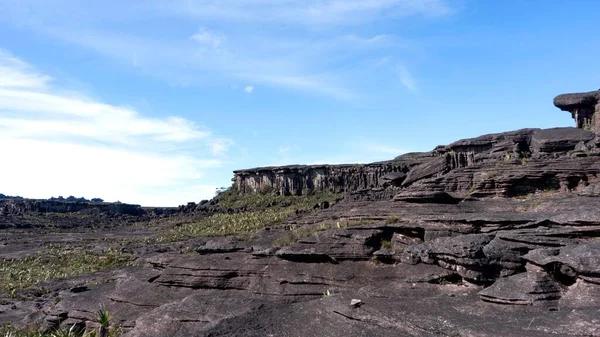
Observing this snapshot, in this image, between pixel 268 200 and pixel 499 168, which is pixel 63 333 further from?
pixel 268 200

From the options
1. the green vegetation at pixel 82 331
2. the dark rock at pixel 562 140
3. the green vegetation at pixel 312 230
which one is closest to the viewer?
the green vegetation at pixel 82 331

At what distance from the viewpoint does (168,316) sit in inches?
739

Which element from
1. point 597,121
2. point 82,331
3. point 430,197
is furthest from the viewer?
point 597,121

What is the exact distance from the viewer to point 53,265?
48406 millimetres

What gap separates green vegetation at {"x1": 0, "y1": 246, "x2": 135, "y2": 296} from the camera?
40.8 metres

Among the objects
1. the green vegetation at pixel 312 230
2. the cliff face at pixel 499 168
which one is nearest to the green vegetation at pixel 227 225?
the cliff face at pixel 499 168

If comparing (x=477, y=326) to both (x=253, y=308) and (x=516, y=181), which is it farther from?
(x=516, y=181)

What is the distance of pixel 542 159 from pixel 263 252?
1646 cm

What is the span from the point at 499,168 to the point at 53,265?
3997cm

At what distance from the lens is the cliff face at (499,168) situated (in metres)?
26.7

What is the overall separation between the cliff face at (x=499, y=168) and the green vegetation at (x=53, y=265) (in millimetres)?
24990

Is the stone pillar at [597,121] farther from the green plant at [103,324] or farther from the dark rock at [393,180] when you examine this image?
the green plant at [103,324]

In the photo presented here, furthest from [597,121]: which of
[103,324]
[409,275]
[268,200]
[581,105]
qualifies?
[268,200]

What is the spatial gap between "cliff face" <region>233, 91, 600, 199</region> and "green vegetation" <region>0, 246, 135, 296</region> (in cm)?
2499
